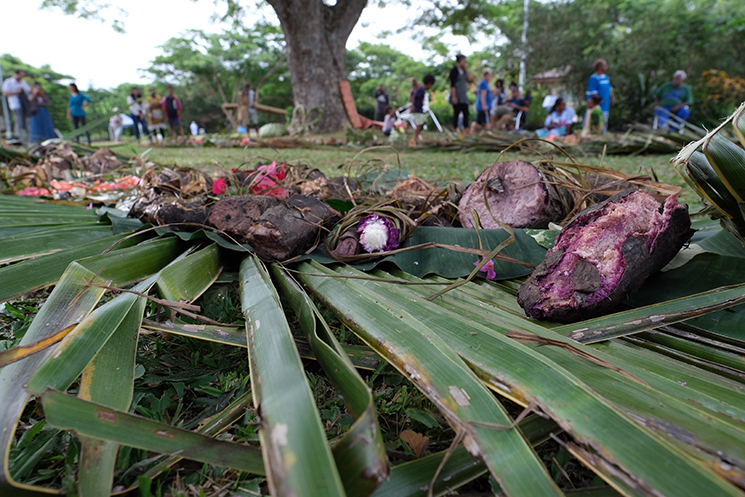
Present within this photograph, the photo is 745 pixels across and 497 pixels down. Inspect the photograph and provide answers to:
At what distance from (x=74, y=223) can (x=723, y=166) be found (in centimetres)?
199

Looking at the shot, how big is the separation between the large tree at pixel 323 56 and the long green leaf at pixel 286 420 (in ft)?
36.6

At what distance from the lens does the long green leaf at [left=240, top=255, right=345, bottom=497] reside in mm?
475

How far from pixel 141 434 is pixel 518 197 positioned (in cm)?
131

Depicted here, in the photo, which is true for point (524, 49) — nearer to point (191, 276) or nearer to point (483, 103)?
point (483, 103)

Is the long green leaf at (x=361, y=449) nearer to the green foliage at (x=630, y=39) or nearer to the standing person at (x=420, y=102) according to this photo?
the standing person at (x=420, y=102)

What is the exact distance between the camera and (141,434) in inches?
22.3

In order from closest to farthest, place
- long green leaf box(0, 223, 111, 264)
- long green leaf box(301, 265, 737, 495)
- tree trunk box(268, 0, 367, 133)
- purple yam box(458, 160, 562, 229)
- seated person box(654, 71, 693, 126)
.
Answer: long green leaf box(301, 265, 737, 495)
long green leaf box(0, 223, 111, 264)
purple yam box(458, 160, 562, 229)
seated person box(654, 71, 693, 126)
tree trunk box(268, 0, 367, 133)

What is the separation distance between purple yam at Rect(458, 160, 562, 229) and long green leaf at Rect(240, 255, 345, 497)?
3.14ft

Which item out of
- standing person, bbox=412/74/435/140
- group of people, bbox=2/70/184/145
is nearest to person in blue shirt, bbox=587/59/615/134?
standing person, bbox=412/74/435/140

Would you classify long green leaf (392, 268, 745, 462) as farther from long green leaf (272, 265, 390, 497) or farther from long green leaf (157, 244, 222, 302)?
long green leaf (157, 244, 222, 302)

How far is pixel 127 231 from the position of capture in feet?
4.83

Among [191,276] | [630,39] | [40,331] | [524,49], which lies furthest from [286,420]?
[524,49]

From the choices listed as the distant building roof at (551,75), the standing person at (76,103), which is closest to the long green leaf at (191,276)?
the standing person at (76,103)

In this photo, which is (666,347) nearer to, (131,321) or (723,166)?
(723,166)
